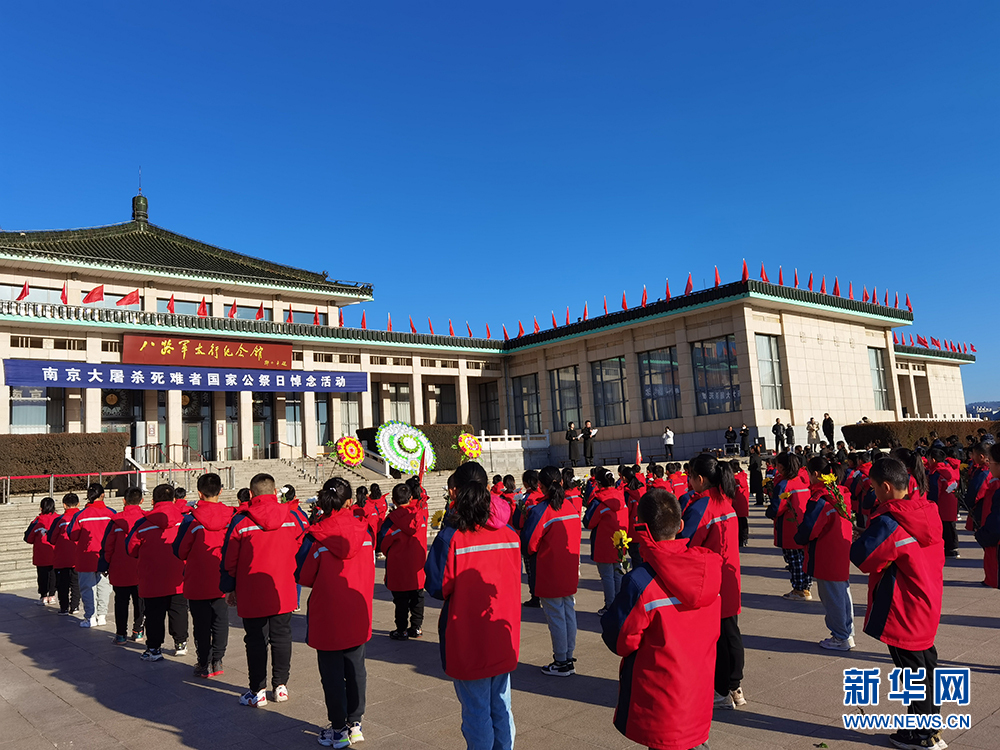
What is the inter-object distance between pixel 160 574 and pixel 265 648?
6.86ft

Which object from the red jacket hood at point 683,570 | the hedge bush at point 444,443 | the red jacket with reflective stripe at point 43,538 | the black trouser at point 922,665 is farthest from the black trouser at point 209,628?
the hedge bush at point 444,443

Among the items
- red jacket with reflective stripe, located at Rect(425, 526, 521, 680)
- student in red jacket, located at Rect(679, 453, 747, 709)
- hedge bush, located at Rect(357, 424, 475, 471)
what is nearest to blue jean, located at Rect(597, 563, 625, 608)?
student in red jacket, located at Rect(679, 453, 747, 709)

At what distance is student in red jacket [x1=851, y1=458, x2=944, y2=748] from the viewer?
416 centimetres

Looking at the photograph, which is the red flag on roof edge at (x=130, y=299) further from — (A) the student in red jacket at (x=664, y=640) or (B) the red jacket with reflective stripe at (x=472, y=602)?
(A) the student in red jacket at (x=664, y=640)

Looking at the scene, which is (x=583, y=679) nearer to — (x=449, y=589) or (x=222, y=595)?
(x=449, y=589)

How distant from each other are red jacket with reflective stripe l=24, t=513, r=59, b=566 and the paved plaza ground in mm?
2431

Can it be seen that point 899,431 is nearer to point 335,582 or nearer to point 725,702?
point 725,702

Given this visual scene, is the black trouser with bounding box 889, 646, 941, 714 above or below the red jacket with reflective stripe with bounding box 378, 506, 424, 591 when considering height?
below

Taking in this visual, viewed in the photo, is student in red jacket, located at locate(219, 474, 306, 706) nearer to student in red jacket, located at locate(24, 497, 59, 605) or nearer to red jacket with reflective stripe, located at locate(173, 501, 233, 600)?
red jacket with reflective stripe, located at locate(173, 501, 233, 600)

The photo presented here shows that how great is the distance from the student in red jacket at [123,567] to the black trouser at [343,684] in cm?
418

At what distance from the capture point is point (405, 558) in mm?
7594

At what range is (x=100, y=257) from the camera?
31.0 meters

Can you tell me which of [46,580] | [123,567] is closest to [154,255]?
[46,580]

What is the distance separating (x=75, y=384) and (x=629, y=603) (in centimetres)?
2874
